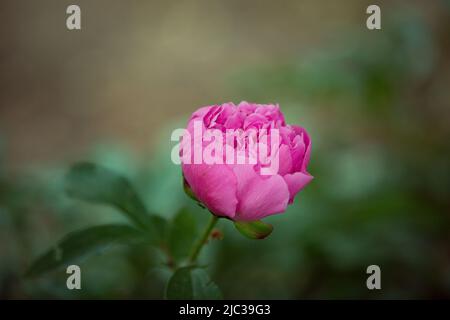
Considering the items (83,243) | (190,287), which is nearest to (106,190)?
(83,243)

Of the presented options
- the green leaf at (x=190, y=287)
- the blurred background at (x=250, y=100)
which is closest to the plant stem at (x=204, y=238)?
the green leaf at (x=190, y=287)

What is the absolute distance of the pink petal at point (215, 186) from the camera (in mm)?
489

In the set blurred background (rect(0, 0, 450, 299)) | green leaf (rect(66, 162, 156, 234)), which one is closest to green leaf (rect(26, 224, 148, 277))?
green leaf (rect(66, 162, 156, 234))

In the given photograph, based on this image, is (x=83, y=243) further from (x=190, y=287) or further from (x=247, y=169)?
(x=247, y=169)

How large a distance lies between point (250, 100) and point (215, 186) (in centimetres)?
81

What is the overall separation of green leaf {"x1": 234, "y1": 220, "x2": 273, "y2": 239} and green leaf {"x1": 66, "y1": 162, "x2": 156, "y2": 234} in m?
0.17

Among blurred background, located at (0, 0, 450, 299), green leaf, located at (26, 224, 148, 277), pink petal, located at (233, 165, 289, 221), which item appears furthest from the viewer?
blurred background, located at (0, 0, 450, 299)

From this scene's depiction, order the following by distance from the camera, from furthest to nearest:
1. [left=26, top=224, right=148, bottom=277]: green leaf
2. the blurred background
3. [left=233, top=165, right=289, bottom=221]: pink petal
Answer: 1. the blurred background
2. [left=26, top=224, right=148, bottom=277]: green leaf
3. [left=233, top=165, right=289, bottom=221]: pink petal

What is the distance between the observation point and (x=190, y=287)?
22.5 inches

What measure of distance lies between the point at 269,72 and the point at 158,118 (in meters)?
0.43

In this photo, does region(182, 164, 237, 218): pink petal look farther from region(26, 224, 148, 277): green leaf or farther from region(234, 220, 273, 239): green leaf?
region(26, 224, 148, 277): green leaf

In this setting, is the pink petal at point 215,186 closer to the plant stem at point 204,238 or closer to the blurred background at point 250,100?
the plant stem at point 204,238

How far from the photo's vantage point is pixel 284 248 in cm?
102

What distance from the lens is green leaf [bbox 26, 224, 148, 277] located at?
24.5 inches
